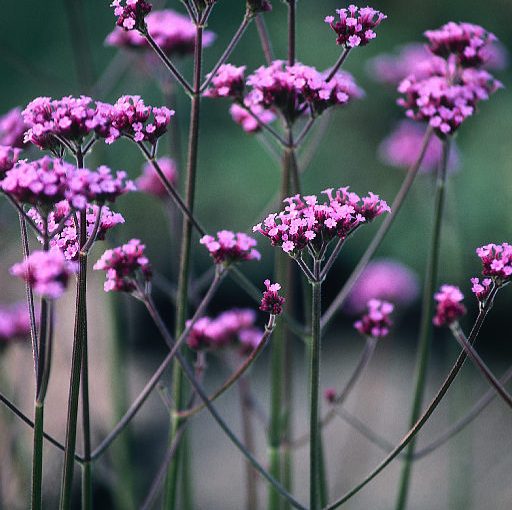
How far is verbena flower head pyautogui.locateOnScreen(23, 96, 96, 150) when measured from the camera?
110 centimetres

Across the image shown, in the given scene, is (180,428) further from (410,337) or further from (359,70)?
(359,70)

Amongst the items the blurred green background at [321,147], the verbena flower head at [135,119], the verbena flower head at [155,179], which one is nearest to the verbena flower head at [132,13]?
the verbena flower head at [135,119]

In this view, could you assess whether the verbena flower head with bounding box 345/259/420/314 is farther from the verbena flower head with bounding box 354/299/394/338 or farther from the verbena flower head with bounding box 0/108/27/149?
the verbena flower head with bounding box 0/108/27/149

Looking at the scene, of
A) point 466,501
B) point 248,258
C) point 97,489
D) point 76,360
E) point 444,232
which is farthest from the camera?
point 444,232

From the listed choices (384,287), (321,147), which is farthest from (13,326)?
(321,147)

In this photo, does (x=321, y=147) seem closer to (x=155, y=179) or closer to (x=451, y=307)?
(x=155, y=179)

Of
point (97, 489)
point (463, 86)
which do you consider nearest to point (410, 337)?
point (97, 489)

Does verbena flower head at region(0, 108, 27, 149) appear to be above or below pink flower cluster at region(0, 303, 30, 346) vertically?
above

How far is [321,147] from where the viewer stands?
473cm

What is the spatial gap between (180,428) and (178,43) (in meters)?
0.83

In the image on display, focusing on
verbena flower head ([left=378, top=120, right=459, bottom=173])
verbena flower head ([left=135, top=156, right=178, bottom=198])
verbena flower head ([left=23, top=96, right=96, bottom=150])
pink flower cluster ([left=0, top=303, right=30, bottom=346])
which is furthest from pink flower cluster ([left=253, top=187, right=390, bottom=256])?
verbena flower head ([left=378, top=120, right=459, bottom=173])

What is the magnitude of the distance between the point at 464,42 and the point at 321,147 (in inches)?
128

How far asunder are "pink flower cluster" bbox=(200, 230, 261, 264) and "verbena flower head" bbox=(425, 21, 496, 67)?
630 mm

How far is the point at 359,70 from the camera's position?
4.92m
